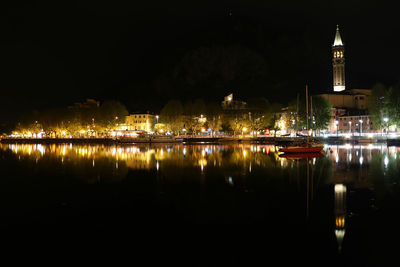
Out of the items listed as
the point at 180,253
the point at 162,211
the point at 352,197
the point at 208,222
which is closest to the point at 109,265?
the point at 180,253

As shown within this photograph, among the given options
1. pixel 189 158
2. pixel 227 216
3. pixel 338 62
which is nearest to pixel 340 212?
pixel 227 216

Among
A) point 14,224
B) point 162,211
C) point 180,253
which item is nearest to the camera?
point 180,253

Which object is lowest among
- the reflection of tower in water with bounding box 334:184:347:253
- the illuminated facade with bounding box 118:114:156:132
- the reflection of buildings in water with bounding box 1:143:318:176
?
the reflection of tower in water with bounding box 334:184:347:253

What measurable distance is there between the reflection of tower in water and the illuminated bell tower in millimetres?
137913

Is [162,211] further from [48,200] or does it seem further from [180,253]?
[48,200]

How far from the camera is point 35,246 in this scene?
377 inches

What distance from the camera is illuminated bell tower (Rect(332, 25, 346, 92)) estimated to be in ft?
468

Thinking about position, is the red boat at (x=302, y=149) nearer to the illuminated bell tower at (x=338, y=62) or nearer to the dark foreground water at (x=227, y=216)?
the dark foreground water at (x=227, y=216)

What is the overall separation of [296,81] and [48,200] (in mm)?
183680

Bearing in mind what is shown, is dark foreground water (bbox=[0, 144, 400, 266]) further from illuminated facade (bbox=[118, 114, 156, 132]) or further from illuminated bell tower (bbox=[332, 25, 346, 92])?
illuminated bell tower (bbox=[332, 25, 346, 92])

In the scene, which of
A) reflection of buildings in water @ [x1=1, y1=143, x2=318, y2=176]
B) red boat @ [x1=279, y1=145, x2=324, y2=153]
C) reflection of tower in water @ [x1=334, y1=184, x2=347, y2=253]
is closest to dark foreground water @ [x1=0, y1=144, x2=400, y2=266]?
reflection of tower in water @ [x1=334, y1=184, x2=347, y2=253]

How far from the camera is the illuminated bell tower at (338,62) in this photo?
14250cm

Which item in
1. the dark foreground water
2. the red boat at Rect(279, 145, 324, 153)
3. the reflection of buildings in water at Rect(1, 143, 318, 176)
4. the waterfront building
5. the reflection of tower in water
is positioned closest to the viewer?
the dark foreground water

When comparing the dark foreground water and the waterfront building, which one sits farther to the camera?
the waterfront building
